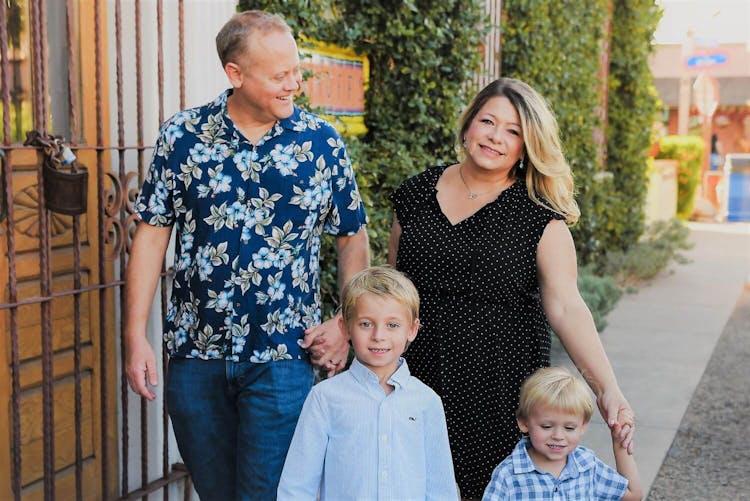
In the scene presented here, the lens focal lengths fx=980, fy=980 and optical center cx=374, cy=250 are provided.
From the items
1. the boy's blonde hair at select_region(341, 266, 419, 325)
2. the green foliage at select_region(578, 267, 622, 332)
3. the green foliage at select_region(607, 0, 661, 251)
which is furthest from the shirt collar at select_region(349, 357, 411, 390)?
the green foliage at select_region(607, 0, 661, 251)

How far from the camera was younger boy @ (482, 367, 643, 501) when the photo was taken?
2543 millimetres

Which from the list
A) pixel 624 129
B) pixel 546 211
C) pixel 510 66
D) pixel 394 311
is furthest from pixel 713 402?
pixel 624 129

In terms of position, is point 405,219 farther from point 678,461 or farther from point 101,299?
point 678,461

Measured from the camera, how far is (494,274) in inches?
110

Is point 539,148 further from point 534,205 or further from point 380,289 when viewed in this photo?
point 380,289

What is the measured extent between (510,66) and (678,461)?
321cm

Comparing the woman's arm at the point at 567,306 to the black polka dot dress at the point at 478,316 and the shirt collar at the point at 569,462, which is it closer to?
the black polka dot dress at the point at 478,316

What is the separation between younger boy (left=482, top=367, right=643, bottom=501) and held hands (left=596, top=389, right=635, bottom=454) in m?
0.01

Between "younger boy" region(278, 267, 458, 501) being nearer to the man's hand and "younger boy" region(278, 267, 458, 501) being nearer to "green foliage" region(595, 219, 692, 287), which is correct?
the man's hand

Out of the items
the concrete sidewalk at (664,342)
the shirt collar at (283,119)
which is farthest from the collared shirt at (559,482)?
the concrete sidewalk at (664,342)

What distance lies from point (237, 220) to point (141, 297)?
36cm

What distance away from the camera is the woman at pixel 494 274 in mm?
2791

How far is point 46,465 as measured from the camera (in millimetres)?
3068

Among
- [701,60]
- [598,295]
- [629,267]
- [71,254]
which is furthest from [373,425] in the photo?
[701,60]
